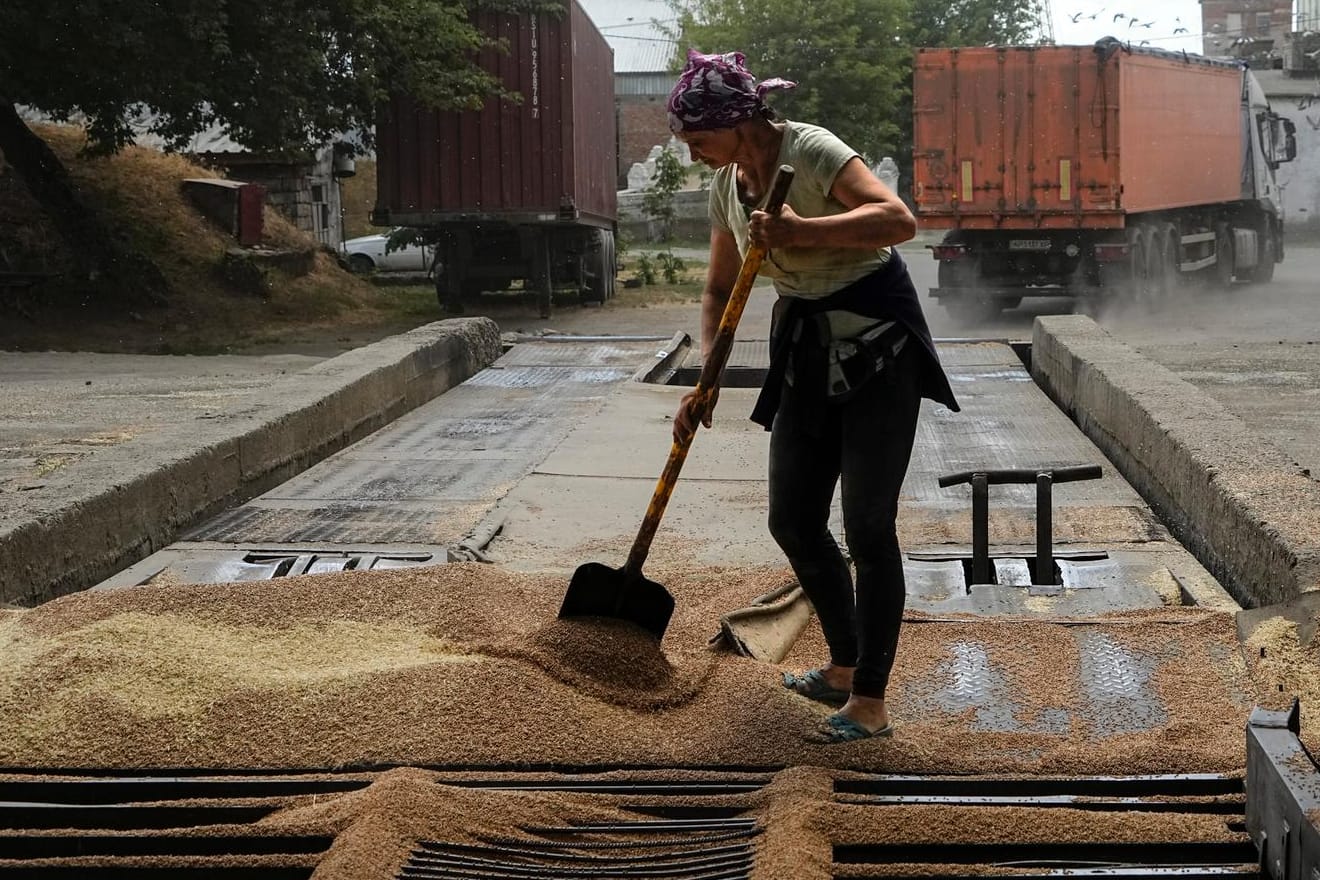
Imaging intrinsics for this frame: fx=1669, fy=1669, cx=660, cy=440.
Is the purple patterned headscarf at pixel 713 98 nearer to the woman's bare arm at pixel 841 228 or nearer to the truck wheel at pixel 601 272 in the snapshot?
the woman's bare arm at pixel 841 228

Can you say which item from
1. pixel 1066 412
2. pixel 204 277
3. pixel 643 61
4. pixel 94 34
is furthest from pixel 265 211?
pixel 643 61

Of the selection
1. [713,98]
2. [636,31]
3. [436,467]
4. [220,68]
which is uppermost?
[636,31]

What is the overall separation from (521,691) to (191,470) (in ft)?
10.6

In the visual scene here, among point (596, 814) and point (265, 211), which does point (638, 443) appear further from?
point (265, 211)

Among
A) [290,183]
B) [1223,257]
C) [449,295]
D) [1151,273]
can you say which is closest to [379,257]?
[290,183]

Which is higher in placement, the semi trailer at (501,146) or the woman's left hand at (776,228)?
the semi trailer at (501,146)

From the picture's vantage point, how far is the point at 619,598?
4262 mm

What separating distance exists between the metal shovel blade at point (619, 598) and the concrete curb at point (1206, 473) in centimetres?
182

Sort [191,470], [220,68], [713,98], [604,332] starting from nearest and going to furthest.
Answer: [713,98]
[191,470]
[220,68]
[604,332]

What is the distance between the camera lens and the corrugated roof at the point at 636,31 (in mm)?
58375

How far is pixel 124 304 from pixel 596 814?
17.6m

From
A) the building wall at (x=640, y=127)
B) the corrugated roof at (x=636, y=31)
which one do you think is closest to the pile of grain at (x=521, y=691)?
the building wall at (x=640, y=127)

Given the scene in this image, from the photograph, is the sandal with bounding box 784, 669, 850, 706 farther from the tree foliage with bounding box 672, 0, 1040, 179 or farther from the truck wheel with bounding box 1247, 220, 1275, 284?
the tree foliage with bounding box 672, 0, 1040, 179

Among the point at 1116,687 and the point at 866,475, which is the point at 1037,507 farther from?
the point at 866,475
